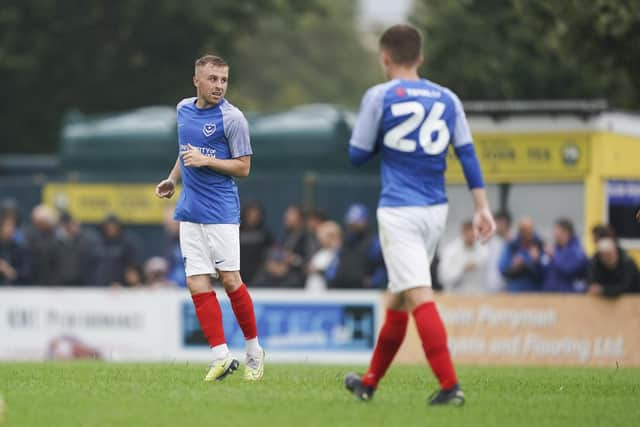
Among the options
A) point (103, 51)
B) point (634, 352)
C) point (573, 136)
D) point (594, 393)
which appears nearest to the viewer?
point (594, 393)

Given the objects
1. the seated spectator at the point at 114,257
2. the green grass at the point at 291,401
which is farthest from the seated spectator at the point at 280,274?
the green grass at the point at 291,401

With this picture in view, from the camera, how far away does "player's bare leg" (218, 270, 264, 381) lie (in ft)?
35.2

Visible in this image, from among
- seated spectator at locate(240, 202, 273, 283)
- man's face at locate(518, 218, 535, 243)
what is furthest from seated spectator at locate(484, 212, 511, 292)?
seated spectator at locate(240, 202, 273, 283)

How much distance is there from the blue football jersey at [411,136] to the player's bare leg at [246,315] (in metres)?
2.05

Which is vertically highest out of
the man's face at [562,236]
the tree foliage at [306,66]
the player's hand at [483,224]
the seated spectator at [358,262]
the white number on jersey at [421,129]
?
the tree foliage at [306,66]

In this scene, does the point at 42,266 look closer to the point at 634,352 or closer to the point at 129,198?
the point at 129,198

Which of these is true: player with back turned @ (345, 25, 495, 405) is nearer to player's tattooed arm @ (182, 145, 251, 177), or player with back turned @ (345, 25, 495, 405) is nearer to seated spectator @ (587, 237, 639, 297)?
player's tattooed arm @ (182, 145, 251, 177)

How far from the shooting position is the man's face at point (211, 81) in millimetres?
10469

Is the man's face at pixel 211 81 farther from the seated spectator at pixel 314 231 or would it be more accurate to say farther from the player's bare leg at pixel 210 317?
the seated spectator at pixel 314 231

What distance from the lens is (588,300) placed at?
1850cm

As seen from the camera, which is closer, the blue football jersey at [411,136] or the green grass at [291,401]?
the green grass at [291,401]

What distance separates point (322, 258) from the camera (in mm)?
20203

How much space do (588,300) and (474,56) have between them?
52.6 feet

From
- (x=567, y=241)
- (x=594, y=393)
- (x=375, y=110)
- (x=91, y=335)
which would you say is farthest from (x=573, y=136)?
(x=375, y=110)
